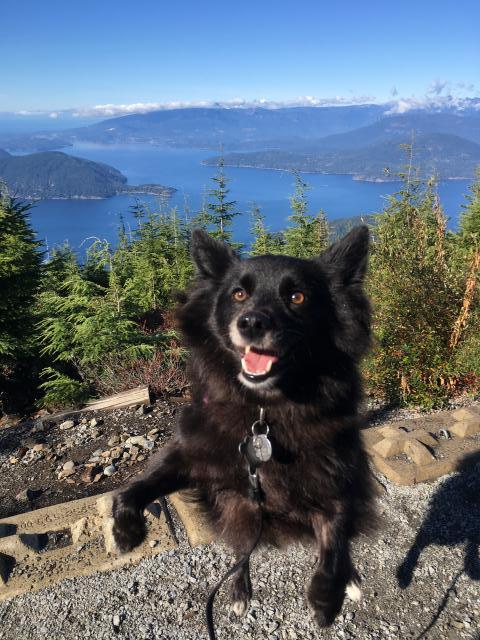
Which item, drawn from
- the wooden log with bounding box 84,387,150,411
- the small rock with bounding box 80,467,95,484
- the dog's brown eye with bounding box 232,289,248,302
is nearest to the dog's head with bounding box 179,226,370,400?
the dog's brown eye with bounding box 232,289,248,302

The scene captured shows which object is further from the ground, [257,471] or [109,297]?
[257,471]

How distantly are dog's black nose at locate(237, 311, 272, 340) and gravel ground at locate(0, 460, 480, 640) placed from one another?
6.18 ft

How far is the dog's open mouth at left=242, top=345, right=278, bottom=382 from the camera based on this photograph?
2.04 m

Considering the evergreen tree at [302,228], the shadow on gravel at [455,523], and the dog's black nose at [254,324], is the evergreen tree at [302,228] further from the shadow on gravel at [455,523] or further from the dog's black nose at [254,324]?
the dog's black nose at [254,324]

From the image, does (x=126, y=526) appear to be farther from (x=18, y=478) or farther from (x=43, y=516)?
(x=18, y=478)

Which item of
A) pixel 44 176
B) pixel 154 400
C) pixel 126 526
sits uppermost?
pixel 126 526

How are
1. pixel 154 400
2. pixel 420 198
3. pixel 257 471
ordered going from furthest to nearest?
pixel 420 198, pixel 154 400, pixel 257 471

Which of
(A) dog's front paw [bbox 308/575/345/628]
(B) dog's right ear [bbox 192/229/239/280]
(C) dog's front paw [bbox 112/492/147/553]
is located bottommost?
(A) dog's front paw [bbox 308/575/345/628]

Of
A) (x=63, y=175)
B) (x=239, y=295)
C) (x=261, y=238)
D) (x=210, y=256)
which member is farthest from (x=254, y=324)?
(x=63, y=175)

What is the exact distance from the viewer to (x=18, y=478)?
13.5ft

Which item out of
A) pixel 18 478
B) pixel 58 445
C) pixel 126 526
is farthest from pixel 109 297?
pixel 126 526

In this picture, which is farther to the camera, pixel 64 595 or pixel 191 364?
pixel 64 595

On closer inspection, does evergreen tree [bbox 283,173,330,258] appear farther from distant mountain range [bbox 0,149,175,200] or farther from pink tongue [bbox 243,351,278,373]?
distant mountain range [bbox 0,149,175,200]

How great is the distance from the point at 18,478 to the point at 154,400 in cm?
170
